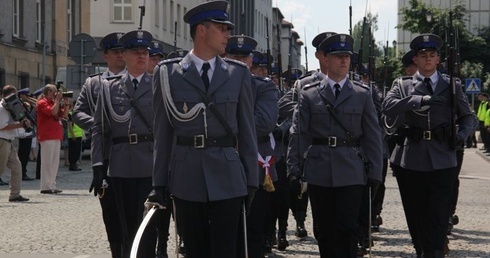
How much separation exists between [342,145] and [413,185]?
1.65 m

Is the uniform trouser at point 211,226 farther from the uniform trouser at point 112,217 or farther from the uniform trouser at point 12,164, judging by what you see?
the uniform trouser at point 12,164

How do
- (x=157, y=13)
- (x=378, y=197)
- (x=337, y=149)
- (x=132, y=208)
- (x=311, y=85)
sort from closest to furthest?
(x=132, y=208) < (x=337, y=149) < (x=311, y=85) < (x=378, y=197) < (x=157, y=13)

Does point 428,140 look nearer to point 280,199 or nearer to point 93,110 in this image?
point 280,199

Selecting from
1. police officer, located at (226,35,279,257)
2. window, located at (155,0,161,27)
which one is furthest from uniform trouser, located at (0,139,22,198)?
window, located at (155,0,161,27)

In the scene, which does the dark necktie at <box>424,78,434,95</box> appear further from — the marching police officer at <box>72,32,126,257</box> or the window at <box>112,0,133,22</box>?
the window at <box>112,0,133,22</box>

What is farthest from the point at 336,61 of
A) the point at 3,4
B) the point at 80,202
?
the point at 3,4

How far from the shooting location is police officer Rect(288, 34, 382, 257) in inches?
392

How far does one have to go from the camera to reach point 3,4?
40812mm

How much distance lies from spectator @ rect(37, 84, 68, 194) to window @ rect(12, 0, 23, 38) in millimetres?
19611

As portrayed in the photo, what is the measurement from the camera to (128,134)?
33.9 ft

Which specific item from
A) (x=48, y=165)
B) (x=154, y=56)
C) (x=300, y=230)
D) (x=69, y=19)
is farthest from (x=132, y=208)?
(x=69, y=19)

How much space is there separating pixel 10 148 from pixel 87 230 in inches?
258

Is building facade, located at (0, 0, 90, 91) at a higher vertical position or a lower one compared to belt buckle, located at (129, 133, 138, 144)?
higher

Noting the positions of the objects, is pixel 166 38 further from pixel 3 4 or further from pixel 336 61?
pixel 336 61
